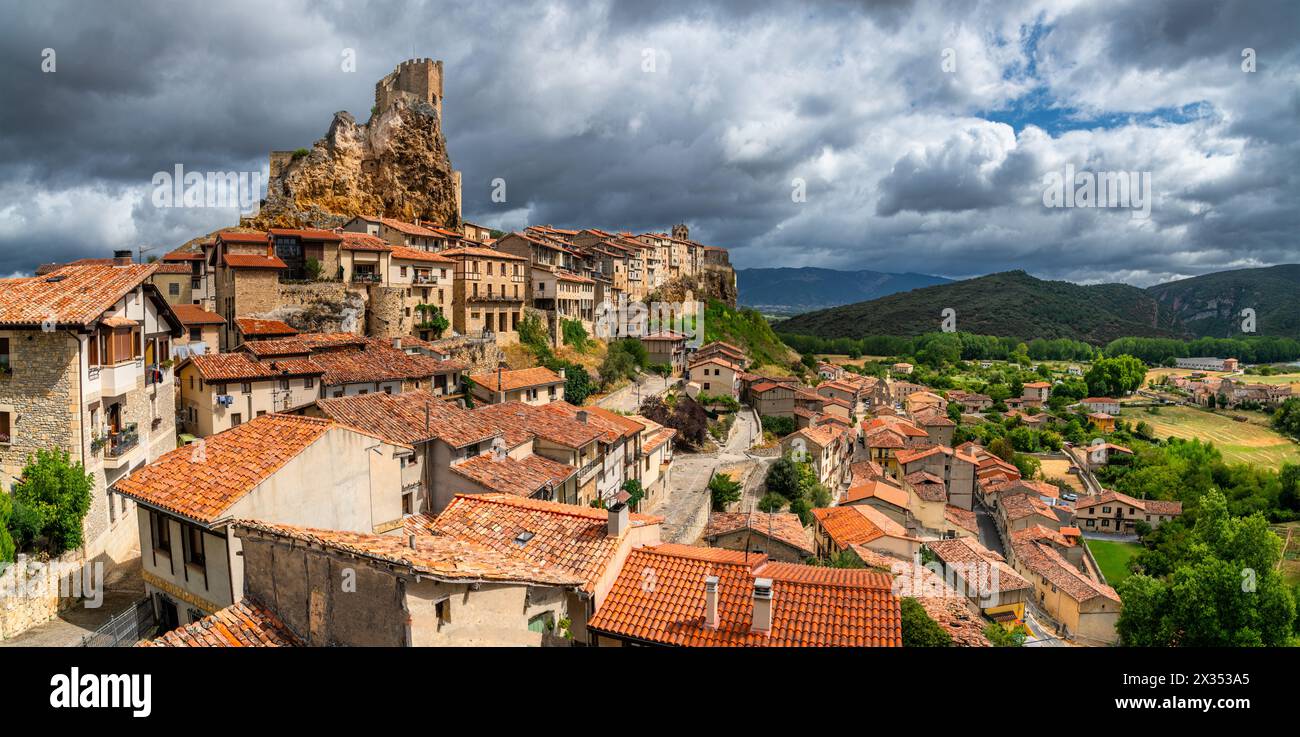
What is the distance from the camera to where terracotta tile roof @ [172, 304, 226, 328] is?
32247 mm

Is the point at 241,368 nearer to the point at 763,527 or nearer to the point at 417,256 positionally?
the point at 417,256

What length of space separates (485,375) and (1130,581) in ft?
123

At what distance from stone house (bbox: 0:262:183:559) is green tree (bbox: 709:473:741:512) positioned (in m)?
27.3

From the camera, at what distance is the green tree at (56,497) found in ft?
52.4

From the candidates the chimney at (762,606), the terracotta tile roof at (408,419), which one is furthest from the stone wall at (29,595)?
the chimney at (762,606)

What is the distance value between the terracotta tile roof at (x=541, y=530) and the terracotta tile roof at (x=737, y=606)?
678mm

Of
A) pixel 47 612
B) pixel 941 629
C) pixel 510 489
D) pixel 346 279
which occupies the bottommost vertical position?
pixel 941 629

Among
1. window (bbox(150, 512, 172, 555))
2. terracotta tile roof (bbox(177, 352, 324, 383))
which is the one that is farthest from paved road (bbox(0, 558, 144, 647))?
terracotta tile roof (bbox(177, 352, 324, 383))

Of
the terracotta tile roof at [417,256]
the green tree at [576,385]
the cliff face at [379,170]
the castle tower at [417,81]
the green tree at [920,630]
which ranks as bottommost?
the green tree at [920,630]

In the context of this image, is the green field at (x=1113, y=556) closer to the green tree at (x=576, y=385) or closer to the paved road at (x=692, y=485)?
the paved road at (x=692, y=485)
